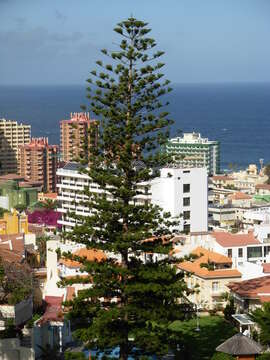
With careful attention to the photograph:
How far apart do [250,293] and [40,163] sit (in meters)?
49.5

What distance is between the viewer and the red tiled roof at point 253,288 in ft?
85.4

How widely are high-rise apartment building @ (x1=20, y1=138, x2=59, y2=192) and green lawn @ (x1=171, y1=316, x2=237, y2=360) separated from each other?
47.4 metres

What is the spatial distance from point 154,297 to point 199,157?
6539cm

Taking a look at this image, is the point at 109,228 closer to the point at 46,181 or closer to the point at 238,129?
the point at 46,181

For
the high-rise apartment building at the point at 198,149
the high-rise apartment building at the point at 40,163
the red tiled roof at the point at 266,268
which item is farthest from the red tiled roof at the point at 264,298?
the high-rise apartment building at the point at 198,149

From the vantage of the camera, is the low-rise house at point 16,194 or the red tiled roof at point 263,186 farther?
the red tiled roof at point 263,186

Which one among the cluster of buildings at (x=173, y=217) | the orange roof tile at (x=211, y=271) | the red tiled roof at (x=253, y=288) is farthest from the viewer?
the orange roof tile at (x=211, y=271)

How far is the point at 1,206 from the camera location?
59500mm

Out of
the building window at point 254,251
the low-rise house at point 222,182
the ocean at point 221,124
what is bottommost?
the building window at point 254,251

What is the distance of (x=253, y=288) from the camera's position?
87.5 feet

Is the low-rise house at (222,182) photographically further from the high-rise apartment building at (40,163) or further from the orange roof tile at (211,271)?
the orange roof tile at (211,271)

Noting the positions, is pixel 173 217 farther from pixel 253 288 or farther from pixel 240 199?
pixel 240 199

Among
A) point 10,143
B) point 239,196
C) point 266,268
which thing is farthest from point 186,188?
point 10,143

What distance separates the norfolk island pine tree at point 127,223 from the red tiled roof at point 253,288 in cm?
605
